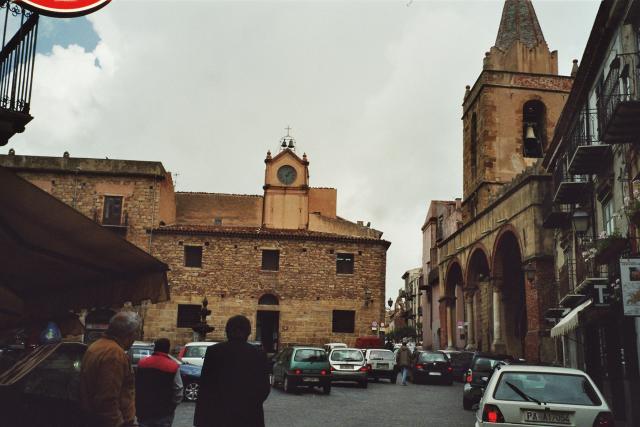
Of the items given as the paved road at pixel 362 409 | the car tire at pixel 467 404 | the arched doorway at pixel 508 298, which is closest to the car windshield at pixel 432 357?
the arched doorway at pixel 508 298

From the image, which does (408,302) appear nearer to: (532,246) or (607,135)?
(532,246)

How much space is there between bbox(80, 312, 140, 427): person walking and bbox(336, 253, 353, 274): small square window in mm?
36679

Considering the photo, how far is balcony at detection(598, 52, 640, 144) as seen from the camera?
13102 mm

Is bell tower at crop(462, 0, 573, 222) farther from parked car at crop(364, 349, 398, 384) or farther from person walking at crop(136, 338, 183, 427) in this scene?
person walking at crop(136, 338, 183, 427)

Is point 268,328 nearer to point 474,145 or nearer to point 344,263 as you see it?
point 344,263

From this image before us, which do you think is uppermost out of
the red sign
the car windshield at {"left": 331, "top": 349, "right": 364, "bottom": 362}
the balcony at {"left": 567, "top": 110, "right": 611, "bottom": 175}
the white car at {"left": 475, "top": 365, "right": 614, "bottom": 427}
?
the balcony at {"left": 567, "top": 110, "right": 611, "bottom": 175}

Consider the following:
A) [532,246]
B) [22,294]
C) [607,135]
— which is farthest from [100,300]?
[532,246]

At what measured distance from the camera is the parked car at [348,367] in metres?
23.0

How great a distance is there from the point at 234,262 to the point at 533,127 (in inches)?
746

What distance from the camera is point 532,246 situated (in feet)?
82.7

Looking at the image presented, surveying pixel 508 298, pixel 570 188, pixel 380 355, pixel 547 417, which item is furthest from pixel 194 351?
pixel 508 298

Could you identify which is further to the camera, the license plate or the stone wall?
the stone wall

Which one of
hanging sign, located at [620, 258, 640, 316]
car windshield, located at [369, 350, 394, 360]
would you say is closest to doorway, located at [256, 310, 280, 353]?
car windshield, located at [369, 350, 394, 360]

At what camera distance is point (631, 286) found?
389 inches
